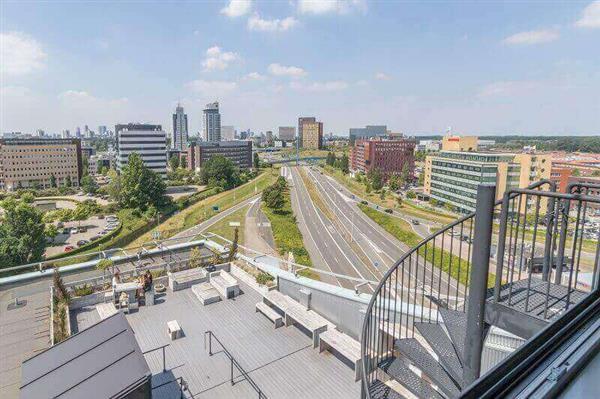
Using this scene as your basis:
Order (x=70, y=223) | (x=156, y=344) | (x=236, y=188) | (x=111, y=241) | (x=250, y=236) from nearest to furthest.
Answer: (x=156, y=344)
(x=250, y=236)
(x=111, y=241)
(x=70, y=223)
(x=236, y=188)

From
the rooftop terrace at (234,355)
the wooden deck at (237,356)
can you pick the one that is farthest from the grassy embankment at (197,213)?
the wooden deck at (237,356)

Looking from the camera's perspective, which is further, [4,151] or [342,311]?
[4,151]

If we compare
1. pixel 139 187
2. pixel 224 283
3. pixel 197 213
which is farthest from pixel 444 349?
pixel 139 187

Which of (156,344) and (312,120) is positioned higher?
(312,120)

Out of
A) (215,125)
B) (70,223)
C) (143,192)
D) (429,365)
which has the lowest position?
(70,223)

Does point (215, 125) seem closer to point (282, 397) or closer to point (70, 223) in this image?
point (70, 223)

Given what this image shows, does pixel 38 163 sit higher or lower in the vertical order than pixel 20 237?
higher

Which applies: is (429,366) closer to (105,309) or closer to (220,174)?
(105,309)

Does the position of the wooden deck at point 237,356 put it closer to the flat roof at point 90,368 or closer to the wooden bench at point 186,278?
the wooden bench at point 186,278

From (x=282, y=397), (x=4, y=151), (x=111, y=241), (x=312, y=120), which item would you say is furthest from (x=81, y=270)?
(x=312, y=120)
